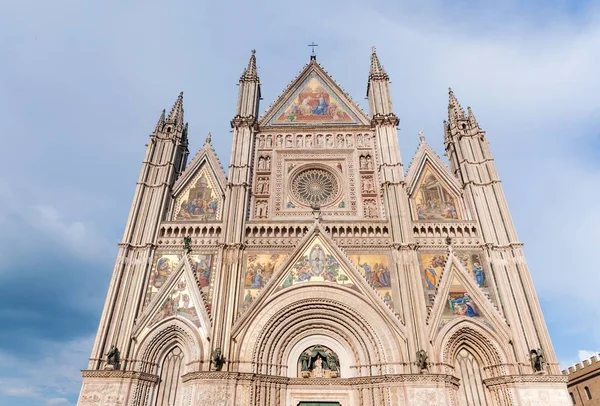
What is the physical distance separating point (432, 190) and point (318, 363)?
33.0 ft

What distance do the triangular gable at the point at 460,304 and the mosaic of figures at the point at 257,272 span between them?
6.84m

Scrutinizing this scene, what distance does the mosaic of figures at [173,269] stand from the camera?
16375 mm

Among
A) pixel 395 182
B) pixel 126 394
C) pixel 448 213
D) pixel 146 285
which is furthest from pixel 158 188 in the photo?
pixel 448 213

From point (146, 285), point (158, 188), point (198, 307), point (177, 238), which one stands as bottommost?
point (198, 307)

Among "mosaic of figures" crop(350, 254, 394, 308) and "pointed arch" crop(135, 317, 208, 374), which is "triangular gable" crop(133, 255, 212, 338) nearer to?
"pointed arch" crop(135, 317, 208, 374)

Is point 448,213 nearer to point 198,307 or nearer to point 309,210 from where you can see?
point 309,210

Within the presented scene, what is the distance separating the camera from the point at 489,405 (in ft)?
48.1

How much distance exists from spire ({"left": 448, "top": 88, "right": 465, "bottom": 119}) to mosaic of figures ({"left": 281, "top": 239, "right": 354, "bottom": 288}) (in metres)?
11.4

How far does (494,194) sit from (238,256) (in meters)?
Result: 12.5

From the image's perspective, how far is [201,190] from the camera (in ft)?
64.3

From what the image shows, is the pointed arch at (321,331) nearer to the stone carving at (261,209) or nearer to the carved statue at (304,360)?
the carved statue at (304,360)

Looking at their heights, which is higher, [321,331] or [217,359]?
[321,331]

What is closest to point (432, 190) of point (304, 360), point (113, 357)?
point (304, 360)

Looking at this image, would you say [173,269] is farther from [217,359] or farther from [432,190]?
[432,190]
